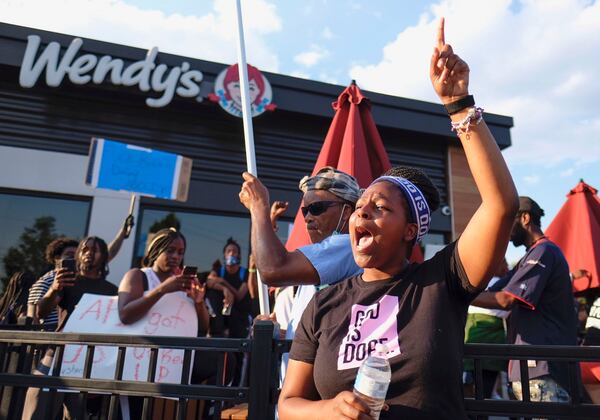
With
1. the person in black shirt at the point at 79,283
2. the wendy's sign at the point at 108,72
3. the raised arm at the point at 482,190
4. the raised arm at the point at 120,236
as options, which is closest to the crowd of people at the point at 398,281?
the raised arm at the point at 482,190

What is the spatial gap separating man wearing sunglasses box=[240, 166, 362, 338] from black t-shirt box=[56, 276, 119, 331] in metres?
1.91

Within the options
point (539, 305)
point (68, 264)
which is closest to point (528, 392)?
point (539, 305)

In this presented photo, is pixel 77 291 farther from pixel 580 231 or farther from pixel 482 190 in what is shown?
pixel 580 231

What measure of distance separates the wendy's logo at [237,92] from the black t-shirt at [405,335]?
24.6ft

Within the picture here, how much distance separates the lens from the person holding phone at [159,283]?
9.54ft

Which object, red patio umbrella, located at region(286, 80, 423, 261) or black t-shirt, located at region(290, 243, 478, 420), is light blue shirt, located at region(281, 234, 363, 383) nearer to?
black t-shirt, located at region(290, 243, 478, 420)

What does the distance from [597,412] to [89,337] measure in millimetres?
1877

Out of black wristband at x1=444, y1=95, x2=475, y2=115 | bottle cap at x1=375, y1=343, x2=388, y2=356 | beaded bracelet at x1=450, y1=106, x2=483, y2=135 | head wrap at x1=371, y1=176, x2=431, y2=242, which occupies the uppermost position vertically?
black wristband at x1=444, y1=95, x2=475, y2=115

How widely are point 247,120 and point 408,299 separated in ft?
6.83

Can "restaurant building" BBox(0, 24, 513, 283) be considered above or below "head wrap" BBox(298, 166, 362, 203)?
above

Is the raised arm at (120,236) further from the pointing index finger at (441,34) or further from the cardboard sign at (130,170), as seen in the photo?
the pointing index finger at (441,34)

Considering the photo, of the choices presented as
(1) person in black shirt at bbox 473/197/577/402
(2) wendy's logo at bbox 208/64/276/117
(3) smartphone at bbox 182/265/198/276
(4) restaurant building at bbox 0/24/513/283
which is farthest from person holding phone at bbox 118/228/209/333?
(2) wendy's logo at bbox 208/64/276/117

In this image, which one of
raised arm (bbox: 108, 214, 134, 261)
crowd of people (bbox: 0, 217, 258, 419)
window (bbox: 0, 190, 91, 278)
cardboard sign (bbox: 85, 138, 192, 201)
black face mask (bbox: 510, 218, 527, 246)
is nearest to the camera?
crowd of people (bbox: 0, 217, 258, 419)

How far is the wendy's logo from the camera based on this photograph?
8617 mm
